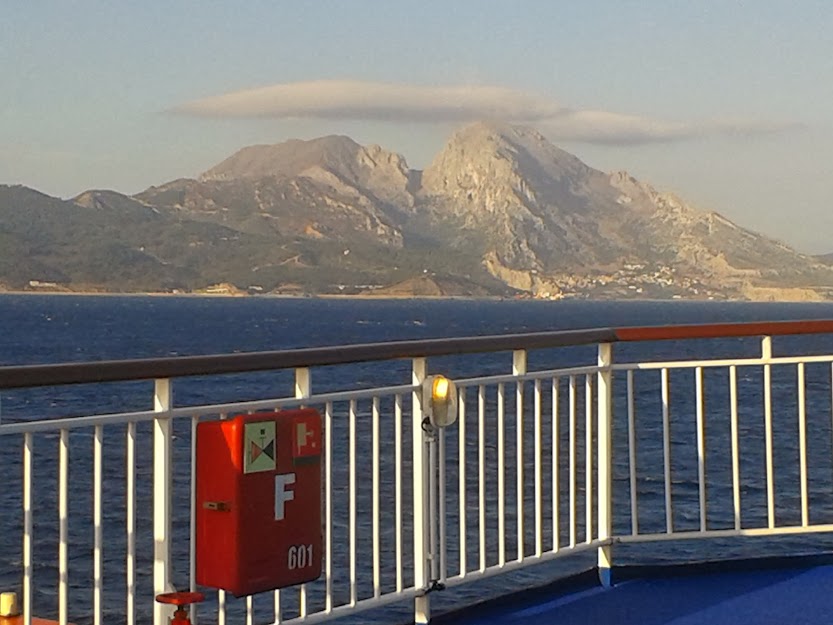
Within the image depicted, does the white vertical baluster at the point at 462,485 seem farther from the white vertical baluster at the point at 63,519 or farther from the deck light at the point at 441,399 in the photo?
the white vertical baluster at the point at 63,519

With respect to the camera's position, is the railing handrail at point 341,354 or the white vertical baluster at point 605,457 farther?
the white vertical baluster at point 605,457

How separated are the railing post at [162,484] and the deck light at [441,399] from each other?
0.95 meters

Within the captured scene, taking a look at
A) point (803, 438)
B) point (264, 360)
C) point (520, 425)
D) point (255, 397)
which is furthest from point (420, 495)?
point (255, 397)

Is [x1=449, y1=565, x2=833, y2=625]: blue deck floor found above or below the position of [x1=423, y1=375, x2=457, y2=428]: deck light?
below

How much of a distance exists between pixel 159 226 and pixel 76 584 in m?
180

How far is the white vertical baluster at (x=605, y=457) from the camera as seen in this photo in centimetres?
491

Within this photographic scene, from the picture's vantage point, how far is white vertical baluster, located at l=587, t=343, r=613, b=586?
16.1 ft

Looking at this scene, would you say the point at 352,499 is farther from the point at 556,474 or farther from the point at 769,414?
the point at 769,414

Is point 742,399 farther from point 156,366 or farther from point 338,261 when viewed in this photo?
point 338,261

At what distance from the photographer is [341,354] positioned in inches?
153

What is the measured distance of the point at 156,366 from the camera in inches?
132

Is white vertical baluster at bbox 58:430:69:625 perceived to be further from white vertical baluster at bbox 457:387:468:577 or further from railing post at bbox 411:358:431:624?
white vertical baluster at bbox 457:387:468:577

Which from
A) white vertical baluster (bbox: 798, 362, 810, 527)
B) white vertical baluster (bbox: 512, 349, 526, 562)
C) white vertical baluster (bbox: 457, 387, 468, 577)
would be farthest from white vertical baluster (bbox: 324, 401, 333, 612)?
white vertical baluster (bbox: 798, 362, 810, 527)

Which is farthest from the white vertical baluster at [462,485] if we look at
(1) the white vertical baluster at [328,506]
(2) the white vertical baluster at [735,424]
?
(2) the white vertical baluster at [735,424]
